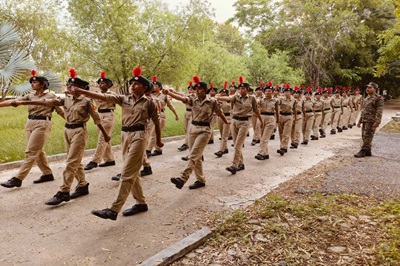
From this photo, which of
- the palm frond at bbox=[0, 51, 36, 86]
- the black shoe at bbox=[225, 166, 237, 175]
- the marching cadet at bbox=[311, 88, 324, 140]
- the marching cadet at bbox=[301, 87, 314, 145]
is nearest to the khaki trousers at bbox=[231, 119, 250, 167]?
the black shoe at bbox=[225, 166, 237, 175]

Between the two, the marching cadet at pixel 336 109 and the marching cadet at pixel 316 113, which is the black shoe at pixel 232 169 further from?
the marching cadet at pixel 336 109

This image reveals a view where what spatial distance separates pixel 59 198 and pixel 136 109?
1871mm

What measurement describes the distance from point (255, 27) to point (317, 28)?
6.22m

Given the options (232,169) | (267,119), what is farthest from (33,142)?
(267,119)

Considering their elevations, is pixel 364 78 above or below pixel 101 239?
above

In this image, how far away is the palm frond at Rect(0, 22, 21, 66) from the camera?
27.3 ft

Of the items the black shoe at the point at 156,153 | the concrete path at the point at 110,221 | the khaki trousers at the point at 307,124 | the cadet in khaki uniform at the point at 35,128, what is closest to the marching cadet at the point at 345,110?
the khaki trousers at the point at 307,124

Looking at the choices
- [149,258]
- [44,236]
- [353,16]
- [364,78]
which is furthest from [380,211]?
[364,78]

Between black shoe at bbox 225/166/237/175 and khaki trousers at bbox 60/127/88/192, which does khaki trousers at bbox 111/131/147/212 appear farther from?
black shoe at bbox 225/166/237/175

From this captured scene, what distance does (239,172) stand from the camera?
23.8 ft

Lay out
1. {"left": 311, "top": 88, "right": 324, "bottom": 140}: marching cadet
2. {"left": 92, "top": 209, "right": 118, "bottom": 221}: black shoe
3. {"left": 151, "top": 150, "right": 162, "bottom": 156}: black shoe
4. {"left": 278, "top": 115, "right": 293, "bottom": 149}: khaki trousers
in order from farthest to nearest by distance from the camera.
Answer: {"left": 311, "top": 88, "right": 324, "bottom": 140}: marching cadet
{"left": 278, "top": 115, "right": 293, "bottom": 149}: khaki trousers
{"left": 151, "top": 150, "right": 162, "bottom": 156}: black shoe
{"left": 92, "top": 209, "right": 118, "bottom": 221}: black shoe

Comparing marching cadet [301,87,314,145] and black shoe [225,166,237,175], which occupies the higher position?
marching cadet [301,87,314,145]

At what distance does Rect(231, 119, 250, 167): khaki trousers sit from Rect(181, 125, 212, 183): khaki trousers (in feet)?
4.31

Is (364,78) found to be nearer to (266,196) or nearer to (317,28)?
(317,28)
